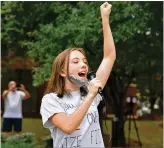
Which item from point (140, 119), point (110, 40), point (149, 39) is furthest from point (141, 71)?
point (140, 119)

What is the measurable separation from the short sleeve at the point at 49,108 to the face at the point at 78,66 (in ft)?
0.55

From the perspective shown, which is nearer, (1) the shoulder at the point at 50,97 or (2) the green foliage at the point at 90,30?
(1) the shoulder at the point at 50,97

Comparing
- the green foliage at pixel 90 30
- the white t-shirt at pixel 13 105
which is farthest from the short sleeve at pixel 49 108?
the white t-shirt at pixel 13 105

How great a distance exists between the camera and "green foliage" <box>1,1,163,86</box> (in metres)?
7.06

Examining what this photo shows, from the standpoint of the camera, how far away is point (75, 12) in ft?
24.1

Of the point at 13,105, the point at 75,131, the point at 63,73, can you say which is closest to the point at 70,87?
the point at 63,73

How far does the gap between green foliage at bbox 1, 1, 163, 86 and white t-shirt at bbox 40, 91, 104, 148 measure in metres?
4.84

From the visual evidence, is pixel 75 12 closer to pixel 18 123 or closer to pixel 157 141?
pixel 18 123

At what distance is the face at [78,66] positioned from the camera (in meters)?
2.09

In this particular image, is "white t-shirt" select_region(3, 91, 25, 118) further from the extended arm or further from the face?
the face

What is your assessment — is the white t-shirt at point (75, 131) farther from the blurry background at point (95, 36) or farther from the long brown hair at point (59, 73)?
the blurry background at point (95, 36)

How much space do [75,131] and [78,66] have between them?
339mm

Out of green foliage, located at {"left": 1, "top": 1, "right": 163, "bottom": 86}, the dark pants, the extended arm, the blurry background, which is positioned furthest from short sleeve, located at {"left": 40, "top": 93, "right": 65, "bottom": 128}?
the dark pants

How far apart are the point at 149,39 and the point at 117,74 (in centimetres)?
169
